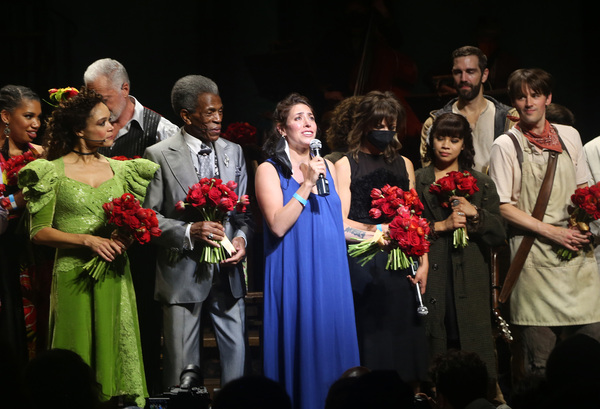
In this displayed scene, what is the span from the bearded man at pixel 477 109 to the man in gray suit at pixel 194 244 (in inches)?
59.4

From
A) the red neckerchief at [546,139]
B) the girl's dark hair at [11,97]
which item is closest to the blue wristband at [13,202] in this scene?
the girl's dark hair at [11,97]

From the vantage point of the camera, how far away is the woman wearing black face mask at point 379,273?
4.62 metres

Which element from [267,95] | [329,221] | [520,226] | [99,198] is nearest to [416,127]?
[267,95]

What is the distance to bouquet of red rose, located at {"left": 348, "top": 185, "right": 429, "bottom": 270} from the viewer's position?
437 centimetres

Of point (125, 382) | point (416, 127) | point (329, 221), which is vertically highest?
point (416, 127)

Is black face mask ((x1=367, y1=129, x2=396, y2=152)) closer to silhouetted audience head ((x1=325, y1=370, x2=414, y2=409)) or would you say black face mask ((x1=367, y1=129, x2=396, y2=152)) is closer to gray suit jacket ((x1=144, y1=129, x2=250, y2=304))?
gray suit jacket ((x1=144, y1=129, x2=250, y2=304))

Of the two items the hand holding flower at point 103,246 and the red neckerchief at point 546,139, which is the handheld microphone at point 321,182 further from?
the red neckerchief at point 546,139

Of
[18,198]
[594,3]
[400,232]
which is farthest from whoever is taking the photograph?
[594,3]

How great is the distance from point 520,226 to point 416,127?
186cm

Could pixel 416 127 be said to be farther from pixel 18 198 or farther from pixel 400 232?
pixel 18 198

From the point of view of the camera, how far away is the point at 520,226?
493 cm

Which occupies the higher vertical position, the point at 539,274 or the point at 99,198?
the point at 99,198

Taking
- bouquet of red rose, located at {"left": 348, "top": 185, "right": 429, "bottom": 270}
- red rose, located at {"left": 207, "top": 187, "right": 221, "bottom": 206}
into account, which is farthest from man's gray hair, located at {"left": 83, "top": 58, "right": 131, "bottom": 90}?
bouquet of red rose, located at {"left": 348, "top": 185, "right": 429, "bottom": 270}

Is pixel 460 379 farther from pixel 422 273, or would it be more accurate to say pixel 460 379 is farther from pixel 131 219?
pixel 131 219
